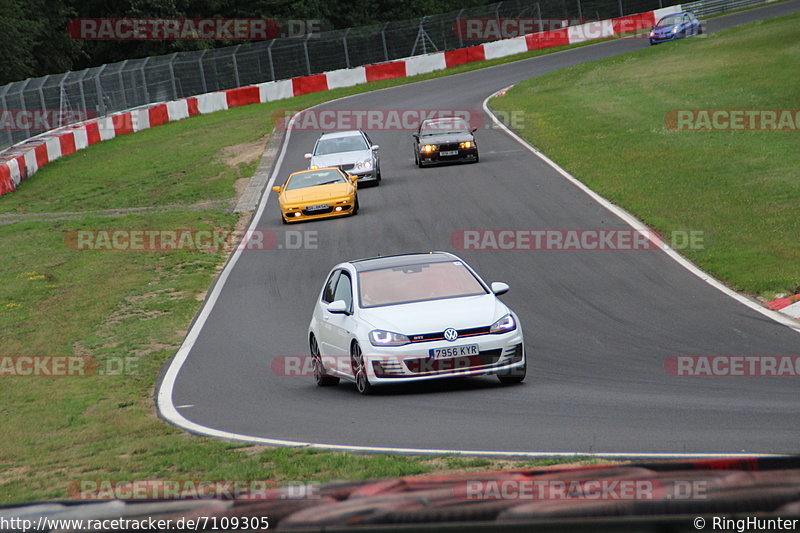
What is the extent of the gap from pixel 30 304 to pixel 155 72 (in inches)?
1324

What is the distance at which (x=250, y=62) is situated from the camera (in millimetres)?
55781

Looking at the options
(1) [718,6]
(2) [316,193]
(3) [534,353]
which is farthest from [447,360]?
(1) [718,6]

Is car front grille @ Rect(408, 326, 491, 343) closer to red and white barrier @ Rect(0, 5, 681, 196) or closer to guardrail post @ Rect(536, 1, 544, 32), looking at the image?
red and white barrier @ Rect(0, 5, 681, 196)

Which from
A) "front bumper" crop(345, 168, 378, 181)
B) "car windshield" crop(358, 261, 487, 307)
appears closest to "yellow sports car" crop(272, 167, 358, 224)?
"front bumper" crop(345, 168, 378, 181)

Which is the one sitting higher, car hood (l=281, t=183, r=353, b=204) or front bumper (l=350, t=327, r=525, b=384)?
front bumper (l=350, t=327, r=525, b=384)

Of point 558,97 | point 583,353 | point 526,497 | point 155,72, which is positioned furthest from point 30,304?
point 155,72

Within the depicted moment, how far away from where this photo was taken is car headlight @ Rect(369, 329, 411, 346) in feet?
35.8

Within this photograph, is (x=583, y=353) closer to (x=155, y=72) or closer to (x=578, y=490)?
(x=578, y=490)

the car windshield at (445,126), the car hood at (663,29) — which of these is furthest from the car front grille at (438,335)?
the car hood at (663,29)

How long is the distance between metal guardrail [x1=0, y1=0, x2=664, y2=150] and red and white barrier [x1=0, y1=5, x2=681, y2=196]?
1.40 m

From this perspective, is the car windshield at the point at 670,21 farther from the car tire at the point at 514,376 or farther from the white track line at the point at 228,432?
the car tire at the point at 514,376

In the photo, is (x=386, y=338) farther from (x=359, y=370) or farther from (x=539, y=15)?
(x=539, y=15)

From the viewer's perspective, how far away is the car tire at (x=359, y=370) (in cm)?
1116

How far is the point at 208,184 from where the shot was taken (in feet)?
109
